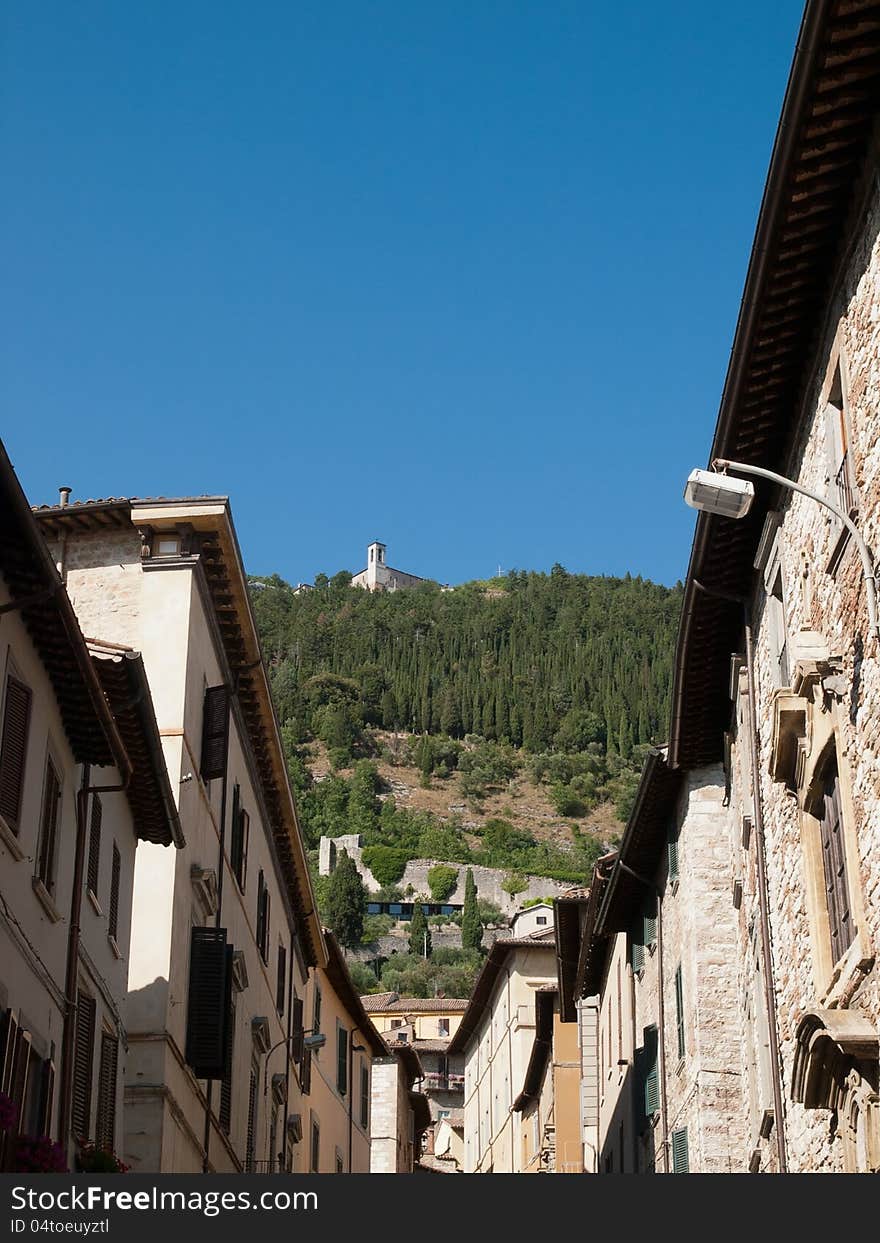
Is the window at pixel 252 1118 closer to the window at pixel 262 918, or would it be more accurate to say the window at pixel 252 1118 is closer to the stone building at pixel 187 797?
the stone building at pixel 187 797

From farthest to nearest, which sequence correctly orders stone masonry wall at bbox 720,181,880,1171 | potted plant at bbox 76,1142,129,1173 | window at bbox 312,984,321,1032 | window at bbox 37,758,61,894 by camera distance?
window at bbox 312,984,321,1032, potted plant at bbox 76,1142,129,1173, window at bbox 37,758,61,894, stone masonry wall at bbox 720,181,880,1171

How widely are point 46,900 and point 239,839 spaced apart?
49.6 ft

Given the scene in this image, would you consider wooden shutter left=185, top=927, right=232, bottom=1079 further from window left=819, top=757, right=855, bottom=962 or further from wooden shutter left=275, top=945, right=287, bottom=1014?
window left=819, top=757, right=855, bottom=962

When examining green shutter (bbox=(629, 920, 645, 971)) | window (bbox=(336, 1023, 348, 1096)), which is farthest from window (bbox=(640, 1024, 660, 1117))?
window (bbox=(336, 1023, 348, 1096))

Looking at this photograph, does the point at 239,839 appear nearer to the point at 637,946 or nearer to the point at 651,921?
the point at 651,921

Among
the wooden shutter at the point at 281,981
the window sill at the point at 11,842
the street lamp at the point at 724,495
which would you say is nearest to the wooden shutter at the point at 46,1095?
the window sill at the point at 11,842

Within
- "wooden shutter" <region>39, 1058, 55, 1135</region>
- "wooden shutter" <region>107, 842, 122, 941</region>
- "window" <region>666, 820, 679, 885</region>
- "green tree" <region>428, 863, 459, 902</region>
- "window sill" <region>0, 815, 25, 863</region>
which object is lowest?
"wooden shutter" <region>39, 1058, 55, 1135</region>

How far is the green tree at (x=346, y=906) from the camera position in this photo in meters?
176

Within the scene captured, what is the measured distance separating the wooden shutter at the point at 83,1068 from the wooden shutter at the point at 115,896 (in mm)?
1329

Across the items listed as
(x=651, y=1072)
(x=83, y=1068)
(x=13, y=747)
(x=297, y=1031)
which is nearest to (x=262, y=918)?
(x=297, y=1031)

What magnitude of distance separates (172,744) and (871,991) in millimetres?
13946

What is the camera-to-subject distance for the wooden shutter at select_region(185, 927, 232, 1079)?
86.5ft

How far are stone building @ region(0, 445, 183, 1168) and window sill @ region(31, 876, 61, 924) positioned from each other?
2 cm

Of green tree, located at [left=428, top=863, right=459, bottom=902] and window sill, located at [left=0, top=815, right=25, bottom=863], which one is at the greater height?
green tree, located at [left=428, top=863, right=459, bottom=902]
